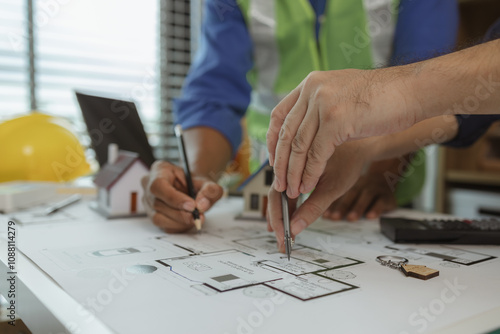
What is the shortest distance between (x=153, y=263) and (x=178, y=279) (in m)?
0.07

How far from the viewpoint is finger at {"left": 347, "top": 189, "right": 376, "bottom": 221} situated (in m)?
0.81

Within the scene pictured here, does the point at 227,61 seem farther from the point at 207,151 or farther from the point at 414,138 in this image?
the point at 414,138

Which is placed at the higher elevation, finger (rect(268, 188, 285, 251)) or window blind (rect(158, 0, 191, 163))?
window blind (rect(158, 0, 191, 163))

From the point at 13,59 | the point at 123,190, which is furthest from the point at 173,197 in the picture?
the point at 13,59

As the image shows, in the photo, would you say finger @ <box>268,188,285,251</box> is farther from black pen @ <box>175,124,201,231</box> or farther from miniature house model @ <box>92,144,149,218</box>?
miniature house model @ <box>92,144,149,218</box>

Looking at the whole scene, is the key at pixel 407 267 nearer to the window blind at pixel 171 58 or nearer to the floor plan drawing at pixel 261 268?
the floor plan drawing at pixel 261 268

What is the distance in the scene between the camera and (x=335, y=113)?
0.49 m

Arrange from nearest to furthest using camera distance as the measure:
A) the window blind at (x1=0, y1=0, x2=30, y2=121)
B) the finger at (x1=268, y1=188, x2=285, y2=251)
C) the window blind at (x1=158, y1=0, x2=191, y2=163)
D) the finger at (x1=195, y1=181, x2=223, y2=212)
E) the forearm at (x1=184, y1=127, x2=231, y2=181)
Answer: the finger at (x1=268, y1=188, x2=285, y2=251) < the finger at (x1=195, y1=181, x2=223, y2=212) < the forearm at (x1=184, y1=127, x2=231, y2=181) < the window blind at (x1=0, y1=0, x2=30, y2=121) < the window blind at (x1=158, y1=0, x2=191, y2=163)

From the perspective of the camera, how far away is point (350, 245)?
61 centimetres

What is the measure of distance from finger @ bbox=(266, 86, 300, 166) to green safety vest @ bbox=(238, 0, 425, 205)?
0.49m

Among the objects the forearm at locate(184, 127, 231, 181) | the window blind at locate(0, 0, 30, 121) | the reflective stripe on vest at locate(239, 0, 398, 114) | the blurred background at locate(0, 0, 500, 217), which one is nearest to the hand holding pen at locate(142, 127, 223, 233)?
the forearm at locate(184, 127, 231, 181)

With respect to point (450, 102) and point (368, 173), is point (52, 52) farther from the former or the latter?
point (450, 102)

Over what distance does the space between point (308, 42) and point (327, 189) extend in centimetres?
62

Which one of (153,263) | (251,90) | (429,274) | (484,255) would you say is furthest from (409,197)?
(153,263)
